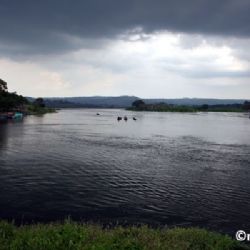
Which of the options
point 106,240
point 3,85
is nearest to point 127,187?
point 106,240

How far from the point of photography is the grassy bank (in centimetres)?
1788

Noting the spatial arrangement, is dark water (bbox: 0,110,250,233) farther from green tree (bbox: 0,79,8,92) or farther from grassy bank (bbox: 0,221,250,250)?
green tree (bbox: 0,79,8,92)

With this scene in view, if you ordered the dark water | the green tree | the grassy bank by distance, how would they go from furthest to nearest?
the green tree, the dark water, the grassy bank

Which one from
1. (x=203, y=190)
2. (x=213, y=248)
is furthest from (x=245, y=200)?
(x=213, y=248)

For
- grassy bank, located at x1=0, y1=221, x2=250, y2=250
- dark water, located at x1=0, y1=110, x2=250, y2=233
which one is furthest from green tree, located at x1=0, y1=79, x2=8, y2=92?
grassy bank, located at x1=0, y1=221, x2=250, y2=250

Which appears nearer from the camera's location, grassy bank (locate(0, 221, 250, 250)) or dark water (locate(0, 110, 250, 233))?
grassy bank (locate(0, 221, 250, 250))

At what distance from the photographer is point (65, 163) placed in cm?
5416

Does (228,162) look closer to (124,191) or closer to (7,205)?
(124,191)

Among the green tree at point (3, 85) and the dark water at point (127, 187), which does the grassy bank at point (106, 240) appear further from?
the green tree at point (3, 85)

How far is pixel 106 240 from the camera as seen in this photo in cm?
1911

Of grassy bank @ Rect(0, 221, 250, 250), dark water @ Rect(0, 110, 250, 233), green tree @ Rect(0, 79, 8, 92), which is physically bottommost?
dark water @ Rect(0, 110, 250, 233)

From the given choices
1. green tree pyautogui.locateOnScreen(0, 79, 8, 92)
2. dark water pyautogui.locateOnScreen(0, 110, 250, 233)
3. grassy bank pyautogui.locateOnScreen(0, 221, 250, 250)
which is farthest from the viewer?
green tree pyautogui.locateOnScreen(0, 79, 8, 92)

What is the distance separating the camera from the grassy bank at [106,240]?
17875mm

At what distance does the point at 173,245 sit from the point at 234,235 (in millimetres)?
9460
